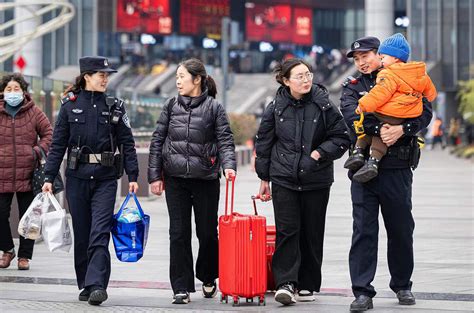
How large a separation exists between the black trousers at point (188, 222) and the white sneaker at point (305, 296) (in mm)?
713

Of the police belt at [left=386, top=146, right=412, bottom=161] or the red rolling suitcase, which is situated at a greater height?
the police belt at [left=386, top=146, right=412, bottom=161]

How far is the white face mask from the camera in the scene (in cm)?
1291

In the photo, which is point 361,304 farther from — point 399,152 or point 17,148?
point 17,148

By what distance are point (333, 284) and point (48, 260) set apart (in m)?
3.44

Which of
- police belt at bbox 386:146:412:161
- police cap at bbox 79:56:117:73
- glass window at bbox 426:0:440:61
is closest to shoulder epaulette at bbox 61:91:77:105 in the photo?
police cap at bbox 79:56:117:73

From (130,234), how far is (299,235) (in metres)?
1.32

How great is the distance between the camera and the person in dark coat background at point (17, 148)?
12.9 metres

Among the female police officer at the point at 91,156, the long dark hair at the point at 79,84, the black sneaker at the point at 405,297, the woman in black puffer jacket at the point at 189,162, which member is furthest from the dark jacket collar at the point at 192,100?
the black sneaker at the point at 405,297

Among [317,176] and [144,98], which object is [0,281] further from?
[144,98]

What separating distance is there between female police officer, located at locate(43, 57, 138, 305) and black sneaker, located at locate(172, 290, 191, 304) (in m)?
0.56

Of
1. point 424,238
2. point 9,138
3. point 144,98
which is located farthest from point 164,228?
point 144,98

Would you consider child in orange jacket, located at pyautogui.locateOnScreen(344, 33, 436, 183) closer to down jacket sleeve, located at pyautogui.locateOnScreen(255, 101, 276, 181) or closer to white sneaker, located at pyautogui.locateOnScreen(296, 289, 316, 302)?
down jacket sleeve, located at pyautogui.locateOnScreen(255, 101, 276, 181)

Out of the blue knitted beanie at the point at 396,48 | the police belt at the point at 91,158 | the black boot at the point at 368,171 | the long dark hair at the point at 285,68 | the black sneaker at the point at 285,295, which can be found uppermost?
the blue knitted beanie at the point at 396,48

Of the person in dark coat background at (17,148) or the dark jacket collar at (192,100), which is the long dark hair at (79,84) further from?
the person in dark coat background at (17,148)
